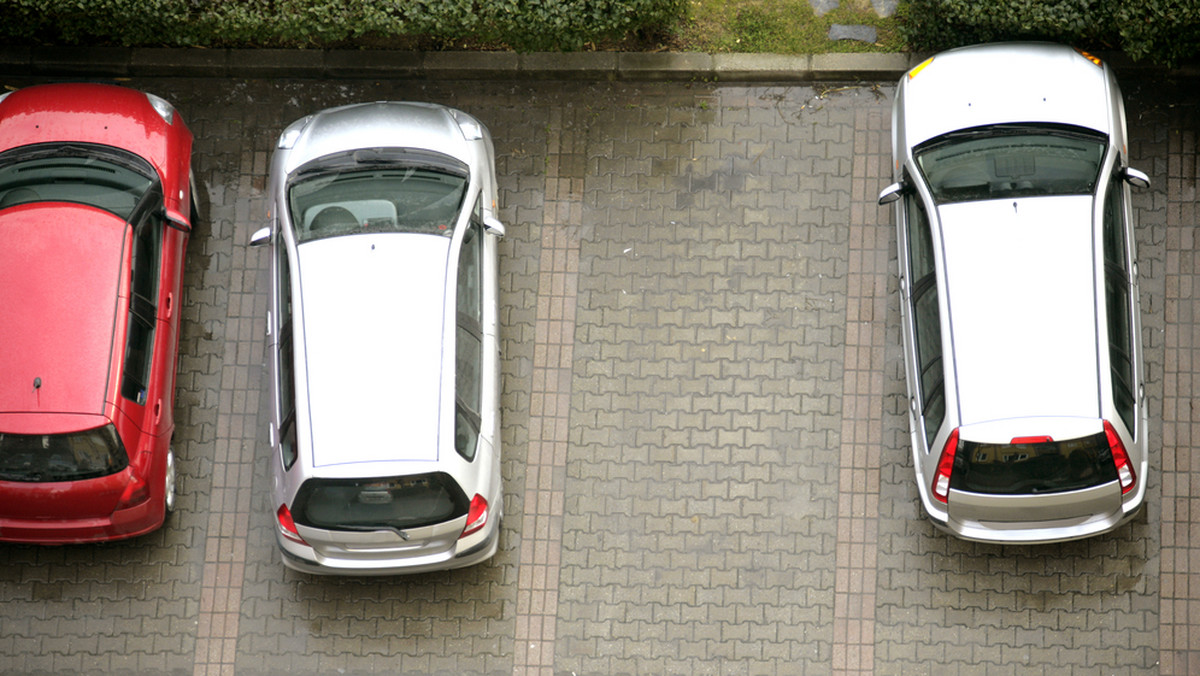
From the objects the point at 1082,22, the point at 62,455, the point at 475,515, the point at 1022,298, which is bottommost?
the point at 475,515

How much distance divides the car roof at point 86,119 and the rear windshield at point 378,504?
3178mm

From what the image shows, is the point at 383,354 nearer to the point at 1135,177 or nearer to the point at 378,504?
the point at 378,504

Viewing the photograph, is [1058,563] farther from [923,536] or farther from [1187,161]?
[1187,161]

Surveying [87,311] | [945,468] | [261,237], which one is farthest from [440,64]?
[945,468]

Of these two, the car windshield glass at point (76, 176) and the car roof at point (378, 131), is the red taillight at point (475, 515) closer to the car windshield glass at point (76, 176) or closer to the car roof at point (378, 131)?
the car roof at point (378, 131)

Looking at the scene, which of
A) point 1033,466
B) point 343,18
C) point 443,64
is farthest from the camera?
point 443,64

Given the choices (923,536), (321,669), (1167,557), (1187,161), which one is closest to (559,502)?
(321,669)

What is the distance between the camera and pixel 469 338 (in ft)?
32.2

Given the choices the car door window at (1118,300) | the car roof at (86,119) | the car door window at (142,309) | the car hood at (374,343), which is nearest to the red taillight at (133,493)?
the car door window at (142,309)

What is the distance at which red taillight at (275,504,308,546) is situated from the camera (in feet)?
31.4

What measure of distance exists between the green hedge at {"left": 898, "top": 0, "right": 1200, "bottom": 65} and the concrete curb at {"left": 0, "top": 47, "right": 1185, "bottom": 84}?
2.33 ft

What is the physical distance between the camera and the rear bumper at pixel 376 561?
31.6ft

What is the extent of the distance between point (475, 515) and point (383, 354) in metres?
1.43

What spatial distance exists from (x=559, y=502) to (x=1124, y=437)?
442 centimetres
